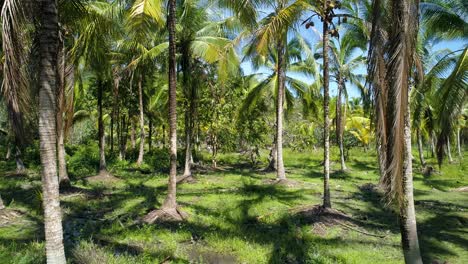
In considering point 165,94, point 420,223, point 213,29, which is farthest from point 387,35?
point 165,94

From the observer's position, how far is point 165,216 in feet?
34.2

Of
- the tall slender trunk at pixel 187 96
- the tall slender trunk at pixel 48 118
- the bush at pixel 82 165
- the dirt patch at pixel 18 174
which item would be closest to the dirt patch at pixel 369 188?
the tall slender trunk at pixel 187 96

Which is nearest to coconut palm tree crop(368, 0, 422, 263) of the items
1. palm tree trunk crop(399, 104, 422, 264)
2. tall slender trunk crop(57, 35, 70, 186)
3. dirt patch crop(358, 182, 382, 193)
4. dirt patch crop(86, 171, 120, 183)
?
→ palm tree trunk crop(399, 104, 422, 264)

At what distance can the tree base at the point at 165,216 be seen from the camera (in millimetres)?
10219

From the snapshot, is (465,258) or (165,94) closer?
(465,258)

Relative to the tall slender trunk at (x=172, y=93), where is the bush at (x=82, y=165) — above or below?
below

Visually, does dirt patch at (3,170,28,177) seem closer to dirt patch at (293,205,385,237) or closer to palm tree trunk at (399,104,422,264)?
dirt patch at (293,205,385,237)

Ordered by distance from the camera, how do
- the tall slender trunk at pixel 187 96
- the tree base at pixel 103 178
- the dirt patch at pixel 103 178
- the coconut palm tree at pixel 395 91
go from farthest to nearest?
the tall slender trunk at pixel 187 96
the tree base at pixel 103 178
the dirt patch at pixel 103 178
the coconut palm tree at pixel 395 91

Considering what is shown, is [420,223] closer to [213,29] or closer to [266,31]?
[266,31]

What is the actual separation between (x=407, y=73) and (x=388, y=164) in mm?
1147

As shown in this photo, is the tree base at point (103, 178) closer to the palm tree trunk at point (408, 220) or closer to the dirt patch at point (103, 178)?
the dirt patch at point (103, 178)

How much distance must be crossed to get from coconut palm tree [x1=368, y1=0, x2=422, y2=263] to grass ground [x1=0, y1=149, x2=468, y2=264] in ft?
8.86

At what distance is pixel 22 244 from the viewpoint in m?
7.68

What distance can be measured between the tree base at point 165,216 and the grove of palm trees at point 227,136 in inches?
2.1
